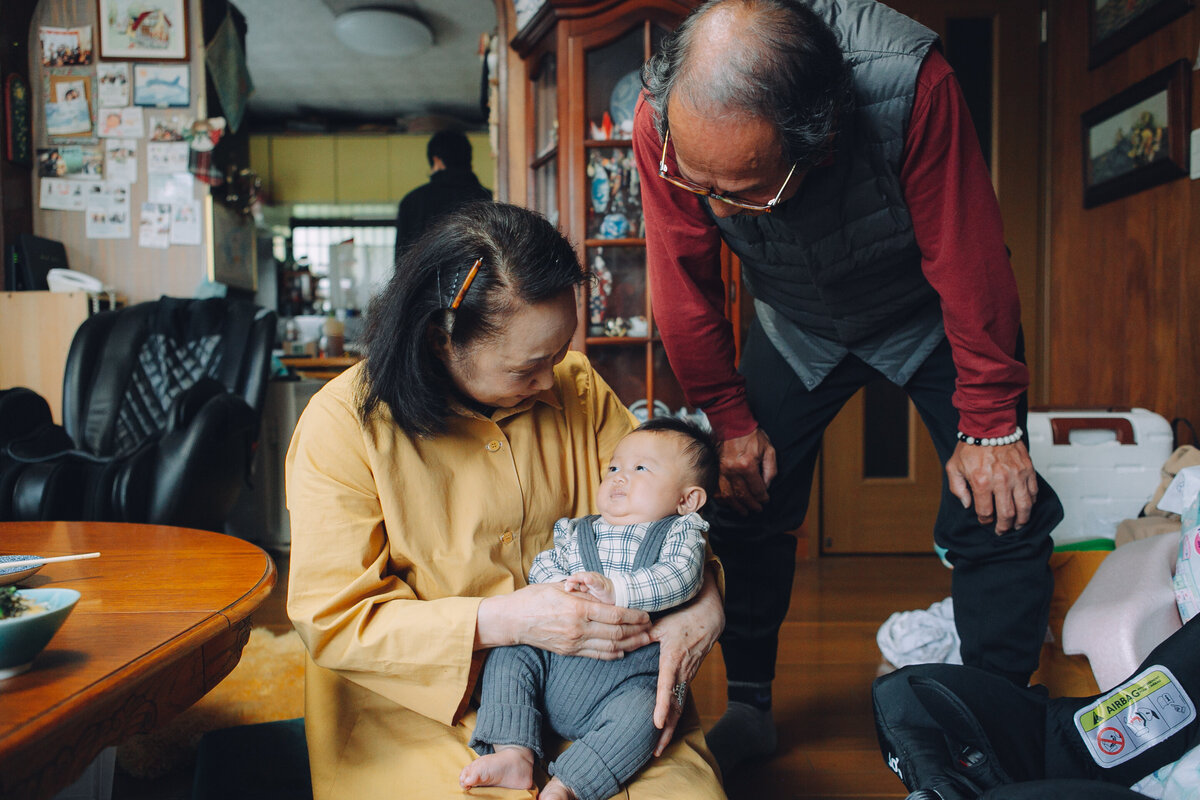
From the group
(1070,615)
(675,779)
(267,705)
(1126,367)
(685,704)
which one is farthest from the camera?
(1126,367)

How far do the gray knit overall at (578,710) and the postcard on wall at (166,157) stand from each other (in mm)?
3189

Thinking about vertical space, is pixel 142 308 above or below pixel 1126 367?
above

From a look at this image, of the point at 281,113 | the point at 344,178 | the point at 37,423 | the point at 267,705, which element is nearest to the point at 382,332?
the point at 267,705

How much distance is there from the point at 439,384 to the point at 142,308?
2.30 metres

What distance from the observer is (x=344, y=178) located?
21.5 feet

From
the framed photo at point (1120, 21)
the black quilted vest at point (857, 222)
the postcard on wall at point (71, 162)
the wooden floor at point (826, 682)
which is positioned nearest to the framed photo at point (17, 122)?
the postcard on wall at point (71, 162)

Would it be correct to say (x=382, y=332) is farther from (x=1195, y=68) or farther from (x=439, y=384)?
(x=1195, y=68)

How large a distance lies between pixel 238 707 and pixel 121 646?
45.2 inches

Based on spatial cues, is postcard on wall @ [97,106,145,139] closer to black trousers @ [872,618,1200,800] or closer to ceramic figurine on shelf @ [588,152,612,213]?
ceramic figurine on shelf @ [588,152,612,213]

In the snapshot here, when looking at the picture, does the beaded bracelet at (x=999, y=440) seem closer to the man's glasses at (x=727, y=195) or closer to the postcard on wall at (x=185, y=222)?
the man's glasses at (x=727, y=195)

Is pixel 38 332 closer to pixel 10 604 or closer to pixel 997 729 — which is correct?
pixel 10 604

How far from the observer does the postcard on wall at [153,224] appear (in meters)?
3.33

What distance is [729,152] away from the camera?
0.96 m

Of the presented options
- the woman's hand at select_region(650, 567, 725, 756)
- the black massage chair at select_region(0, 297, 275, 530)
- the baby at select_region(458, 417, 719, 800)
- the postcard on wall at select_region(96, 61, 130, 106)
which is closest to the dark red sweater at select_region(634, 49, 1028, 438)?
the baby at select_region(458, 417, 719, 800)
